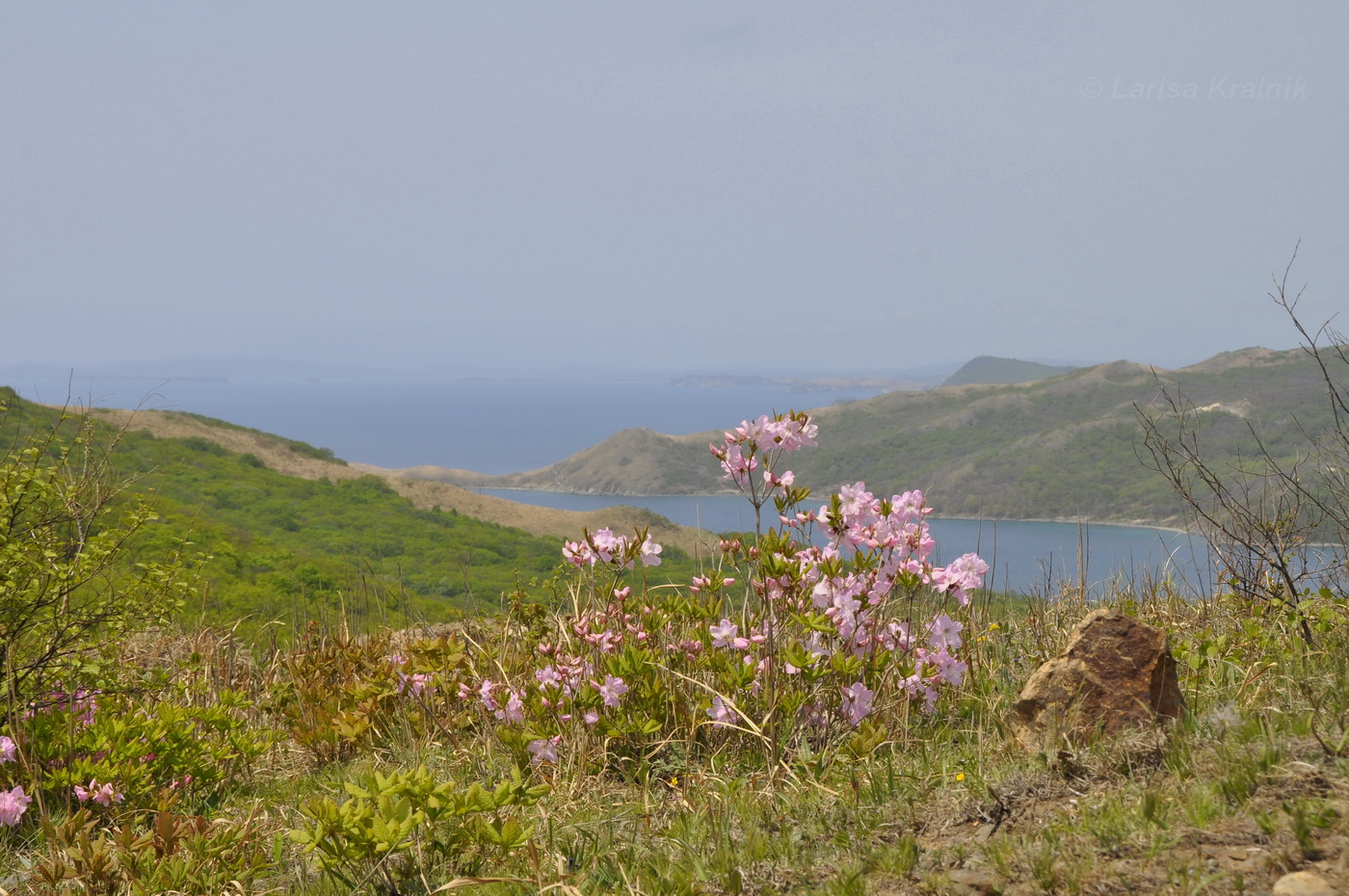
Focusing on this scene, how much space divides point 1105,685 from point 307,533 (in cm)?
2901

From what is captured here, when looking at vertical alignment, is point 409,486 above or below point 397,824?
below

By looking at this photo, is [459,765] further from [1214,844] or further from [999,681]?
[1214,844]

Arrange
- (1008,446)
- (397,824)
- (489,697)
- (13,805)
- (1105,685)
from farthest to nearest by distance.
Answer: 1. (1008,446)
2. (489,697)
3. (13,805)
4. (1105,685)
5. (397,824)

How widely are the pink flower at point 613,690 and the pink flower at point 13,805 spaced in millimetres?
2502

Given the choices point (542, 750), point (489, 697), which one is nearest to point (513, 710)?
point (489, 697)

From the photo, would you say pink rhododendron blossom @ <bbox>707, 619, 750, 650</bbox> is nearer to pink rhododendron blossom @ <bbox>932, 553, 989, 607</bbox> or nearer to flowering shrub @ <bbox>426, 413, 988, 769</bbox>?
flowering shrub @ <bbox>426, 413, 988, 769</bbox>

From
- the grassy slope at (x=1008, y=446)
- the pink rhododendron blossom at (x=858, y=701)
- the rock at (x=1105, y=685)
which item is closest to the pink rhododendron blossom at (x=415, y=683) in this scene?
the pink rhododendron blossom at (x=858, y=701)

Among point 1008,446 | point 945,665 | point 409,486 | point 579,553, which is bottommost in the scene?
point 409,486

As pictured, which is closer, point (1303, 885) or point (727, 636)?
point (1303, 885)

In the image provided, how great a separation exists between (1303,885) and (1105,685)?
1.33 metres

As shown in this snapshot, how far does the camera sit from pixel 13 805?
3557 millimetres

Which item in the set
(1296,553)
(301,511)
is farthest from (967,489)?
(1296,553)

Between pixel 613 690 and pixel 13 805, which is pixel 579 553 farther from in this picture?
pixel 13 805

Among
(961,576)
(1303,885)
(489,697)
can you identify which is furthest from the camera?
(489,697)
